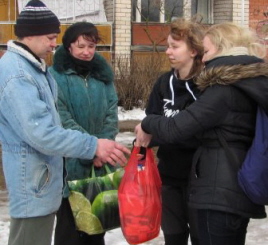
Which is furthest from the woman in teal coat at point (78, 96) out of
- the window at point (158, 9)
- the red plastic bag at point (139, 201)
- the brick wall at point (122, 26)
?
the window at point (158, 9)

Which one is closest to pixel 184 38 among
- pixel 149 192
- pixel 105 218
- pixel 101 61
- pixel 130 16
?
pixel 101 61

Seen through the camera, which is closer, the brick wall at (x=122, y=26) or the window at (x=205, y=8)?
Answer: the brick wall at (x=122, y=26)

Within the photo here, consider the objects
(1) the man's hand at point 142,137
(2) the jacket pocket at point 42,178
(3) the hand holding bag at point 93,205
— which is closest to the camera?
(2) the jacket pocket at point 42,178

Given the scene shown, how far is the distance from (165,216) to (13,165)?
3.83ft

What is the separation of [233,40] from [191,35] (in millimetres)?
638

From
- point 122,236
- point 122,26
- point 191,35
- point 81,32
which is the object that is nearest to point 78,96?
point 81,32

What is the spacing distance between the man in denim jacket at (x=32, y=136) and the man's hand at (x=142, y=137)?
30 cm

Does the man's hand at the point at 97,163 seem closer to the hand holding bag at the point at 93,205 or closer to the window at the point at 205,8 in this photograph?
the hand holding bag at the point at 93,205

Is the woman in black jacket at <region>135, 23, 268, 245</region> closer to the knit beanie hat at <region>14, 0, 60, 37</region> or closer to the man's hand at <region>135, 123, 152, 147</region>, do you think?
the man's hand at <region>135, 123, 152, 147</region>

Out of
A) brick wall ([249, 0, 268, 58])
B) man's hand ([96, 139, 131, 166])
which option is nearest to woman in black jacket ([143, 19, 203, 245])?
man's hand ([96, 139, 131, 166])

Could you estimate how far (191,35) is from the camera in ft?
11.1

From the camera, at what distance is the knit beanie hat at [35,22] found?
2736 mm

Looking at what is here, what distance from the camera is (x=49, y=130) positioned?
2619 millimetres

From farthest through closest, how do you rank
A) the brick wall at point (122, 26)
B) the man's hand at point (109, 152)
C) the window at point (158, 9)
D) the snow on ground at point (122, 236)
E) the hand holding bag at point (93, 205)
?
the window at point (158, 9) → the brick wall at point (122, 26) → the snow on ground at point (122, 236) → the hand holding bag at point (93, 205) → the man's hand at point (109, 152)
